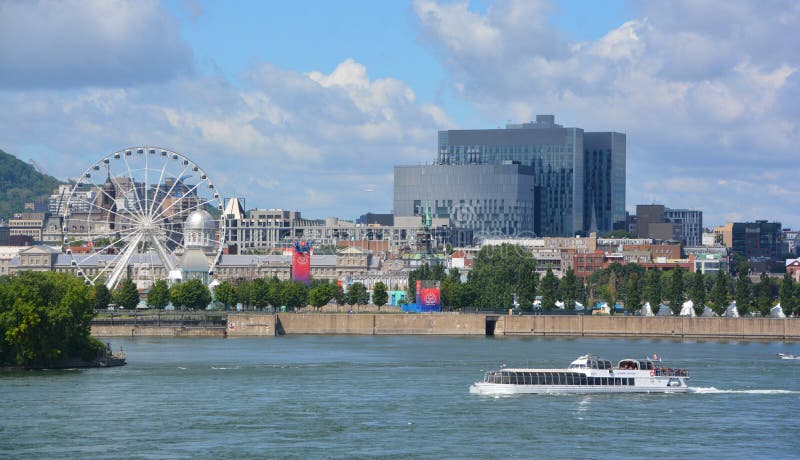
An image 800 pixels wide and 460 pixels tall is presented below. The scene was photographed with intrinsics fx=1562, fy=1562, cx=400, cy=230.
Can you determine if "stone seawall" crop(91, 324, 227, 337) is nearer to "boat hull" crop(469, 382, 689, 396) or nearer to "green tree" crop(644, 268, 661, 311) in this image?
"green tree" crop(644, 268, 661, 311)

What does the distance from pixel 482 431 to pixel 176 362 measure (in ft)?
163

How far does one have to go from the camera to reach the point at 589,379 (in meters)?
107

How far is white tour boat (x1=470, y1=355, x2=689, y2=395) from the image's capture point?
10544cm

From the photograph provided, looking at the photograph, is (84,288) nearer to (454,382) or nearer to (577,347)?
(454,382)

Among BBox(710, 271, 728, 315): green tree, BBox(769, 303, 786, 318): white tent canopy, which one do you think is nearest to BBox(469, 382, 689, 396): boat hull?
BBox(710, 271, 728, 315): green tree

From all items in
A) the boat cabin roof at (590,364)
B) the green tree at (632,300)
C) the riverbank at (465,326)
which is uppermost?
the green tree at (632,300)

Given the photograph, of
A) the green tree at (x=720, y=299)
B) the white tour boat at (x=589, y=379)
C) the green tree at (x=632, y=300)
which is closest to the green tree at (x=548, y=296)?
the green tree at (x=632, y=300)

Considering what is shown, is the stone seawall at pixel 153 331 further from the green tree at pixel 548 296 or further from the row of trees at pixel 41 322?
the row of trees at pixel 41 322

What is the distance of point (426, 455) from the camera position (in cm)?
7831

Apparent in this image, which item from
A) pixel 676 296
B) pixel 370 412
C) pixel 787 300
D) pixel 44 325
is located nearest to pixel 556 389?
pixel 370 412

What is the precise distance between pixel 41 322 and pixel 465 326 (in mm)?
76664

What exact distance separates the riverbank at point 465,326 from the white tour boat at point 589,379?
70.7 metres

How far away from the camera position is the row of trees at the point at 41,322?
11438 centimetres

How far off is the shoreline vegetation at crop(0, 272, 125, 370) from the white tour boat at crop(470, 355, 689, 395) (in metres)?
32.3
